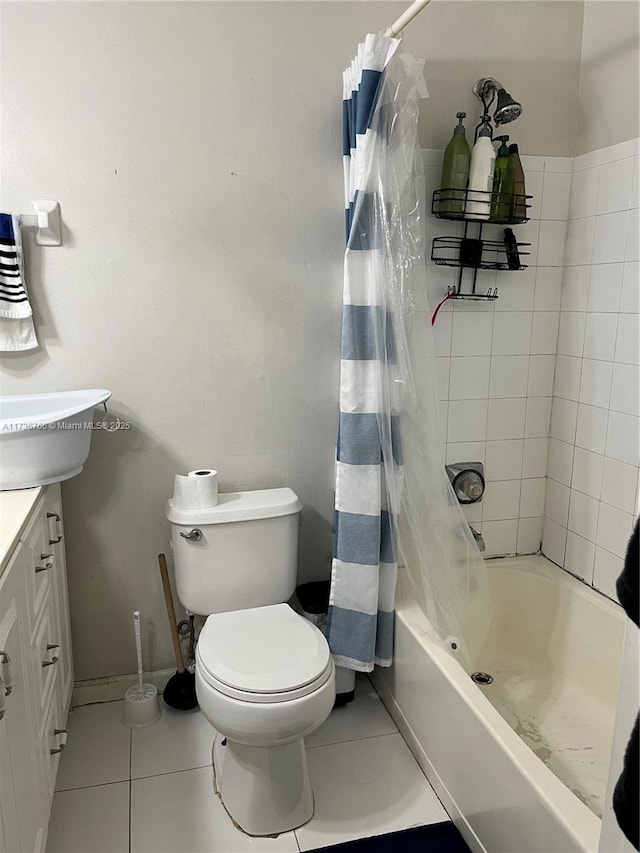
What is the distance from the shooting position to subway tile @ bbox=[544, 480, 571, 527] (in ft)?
7.74

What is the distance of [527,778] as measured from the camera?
1434mm

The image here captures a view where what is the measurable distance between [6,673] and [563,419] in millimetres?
1887

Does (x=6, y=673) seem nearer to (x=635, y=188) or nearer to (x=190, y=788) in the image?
(x=190, y=788)

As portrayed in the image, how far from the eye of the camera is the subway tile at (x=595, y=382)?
83.4 inches

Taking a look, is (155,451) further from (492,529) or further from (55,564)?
(492,529)

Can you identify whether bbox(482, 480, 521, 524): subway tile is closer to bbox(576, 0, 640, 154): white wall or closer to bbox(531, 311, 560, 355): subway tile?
bbox(531, 311, 560, 355): subway tile

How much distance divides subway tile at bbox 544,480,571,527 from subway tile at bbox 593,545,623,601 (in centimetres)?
20

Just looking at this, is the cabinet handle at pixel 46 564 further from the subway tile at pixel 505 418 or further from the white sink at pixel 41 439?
the subway tile at pixel 505 418

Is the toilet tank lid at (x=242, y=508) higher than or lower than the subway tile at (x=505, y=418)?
lower

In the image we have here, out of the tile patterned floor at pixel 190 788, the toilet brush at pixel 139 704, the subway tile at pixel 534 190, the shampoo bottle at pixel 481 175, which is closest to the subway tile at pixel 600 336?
the subway tile at pixel 534 190

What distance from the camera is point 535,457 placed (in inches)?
96.0

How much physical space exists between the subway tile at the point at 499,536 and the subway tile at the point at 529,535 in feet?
0.07

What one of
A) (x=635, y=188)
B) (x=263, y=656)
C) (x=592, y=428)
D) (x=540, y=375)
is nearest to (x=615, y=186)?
(x=635, y=188)

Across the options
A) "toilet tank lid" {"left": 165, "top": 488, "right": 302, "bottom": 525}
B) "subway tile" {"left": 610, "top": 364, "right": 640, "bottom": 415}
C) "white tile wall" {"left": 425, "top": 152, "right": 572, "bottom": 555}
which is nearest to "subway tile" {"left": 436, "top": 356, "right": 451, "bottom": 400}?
"white tile wall" {"left": 425, "top": 152, "right": 572, "bottom": 555}
